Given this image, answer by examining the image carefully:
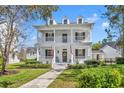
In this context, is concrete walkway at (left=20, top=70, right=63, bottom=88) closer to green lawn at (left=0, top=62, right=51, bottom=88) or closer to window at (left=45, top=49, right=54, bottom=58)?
green lawn at (left=0, top=62, right=51, bottom=88)

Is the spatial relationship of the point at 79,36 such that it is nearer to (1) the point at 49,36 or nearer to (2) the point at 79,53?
(2) the point at 79,53

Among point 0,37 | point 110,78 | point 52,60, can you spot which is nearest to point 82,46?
point 52,60

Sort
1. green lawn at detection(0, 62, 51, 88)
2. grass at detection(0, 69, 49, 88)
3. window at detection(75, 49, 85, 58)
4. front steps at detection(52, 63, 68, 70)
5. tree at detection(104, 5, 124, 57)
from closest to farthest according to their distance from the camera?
grass at detection(0, 69, 49, 88), green lawn at detection(0, 62, 51, 88), tree at detection(104, 5, 124, 57), front steps at detection(52, 63, 68, 70), window at detection(75, 49, 85, 58)

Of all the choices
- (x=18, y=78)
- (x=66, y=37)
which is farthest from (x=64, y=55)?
(x=18, y=78)

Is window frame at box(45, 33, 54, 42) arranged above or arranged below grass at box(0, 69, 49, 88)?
above

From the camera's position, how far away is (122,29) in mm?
17828

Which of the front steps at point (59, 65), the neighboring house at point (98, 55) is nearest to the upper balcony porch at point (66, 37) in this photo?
the neighboring house at point (98, 55)

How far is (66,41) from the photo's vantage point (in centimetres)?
2486

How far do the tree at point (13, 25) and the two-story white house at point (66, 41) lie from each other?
20.9 feet

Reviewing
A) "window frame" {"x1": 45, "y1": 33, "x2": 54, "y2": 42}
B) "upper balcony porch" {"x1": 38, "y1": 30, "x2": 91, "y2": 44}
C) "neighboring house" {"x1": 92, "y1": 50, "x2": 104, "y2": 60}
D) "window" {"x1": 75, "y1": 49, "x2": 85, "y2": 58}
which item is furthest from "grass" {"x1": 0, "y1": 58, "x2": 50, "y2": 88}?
"neighboring house" {"x1": 92, "y1": 50, "x2": 104, "y2": 60}

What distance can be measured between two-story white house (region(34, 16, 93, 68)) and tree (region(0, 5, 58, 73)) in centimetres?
637

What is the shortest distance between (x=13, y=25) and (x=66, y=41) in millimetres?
8419

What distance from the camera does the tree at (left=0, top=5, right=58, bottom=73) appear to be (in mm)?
13390
